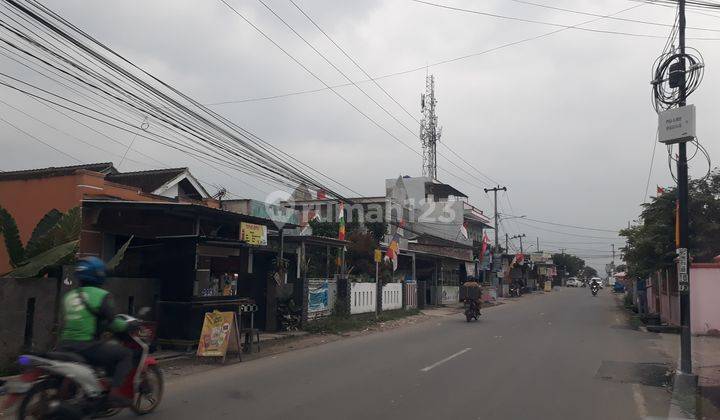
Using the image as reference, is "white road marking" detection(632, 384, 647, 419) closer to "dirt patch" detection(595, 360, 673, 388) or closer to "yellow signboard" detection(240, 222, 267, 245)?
"dirt patch" detection(595, 360, 673, 388)

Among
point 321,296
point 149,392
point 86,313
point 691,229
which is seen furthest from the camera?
point 321,296

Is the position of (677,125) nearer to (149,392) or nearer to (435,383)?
(435,383)

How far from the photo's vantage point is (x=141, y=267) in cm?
1503

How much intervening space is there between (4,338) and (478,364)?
29.2 feet

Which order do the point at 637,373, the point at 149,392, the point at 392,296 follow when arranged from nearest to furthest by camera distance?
the point at 149,392, the point at 637,373, the point at 392,296

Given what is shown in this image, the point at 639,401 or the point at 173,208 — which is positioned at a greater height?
the point at 173,208

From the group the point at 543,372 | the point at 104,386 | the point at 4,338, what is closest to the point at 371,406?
the point at 104,386

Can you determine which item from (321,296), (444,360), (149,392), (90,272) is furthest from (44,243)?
(321,296)

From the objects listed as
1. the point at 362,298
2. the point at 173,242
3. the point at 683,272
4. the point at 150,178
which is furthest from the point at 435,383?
the point at 150,178

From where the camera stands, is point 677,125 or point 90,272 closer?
point 90,272

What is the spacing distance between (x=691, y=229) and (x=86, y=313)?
63.6 feet

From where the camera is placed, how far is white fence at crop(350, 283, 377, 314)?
24016 mm

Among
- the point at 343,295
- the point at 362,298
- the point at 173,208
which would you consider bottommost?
the point at 362,298

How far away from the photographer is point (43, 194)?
15273 millimetres
